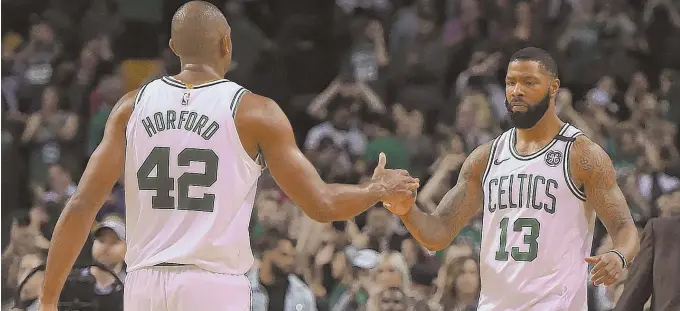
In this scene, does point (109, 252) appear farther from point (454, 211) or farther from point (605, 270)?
point (605, 270)

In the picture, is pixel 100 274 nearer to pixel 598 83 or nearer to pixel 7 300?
pixel 7 300

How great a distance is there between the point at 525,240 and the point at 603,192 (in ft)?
1.70

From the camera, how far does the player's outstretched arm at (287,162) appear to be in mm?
5680

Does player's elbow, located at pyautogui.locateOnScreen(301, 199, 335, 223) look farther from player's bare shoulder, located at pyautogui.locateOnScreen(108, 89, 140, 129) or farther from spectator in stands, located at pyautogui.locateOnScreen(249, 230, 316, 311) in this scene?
spectator in stands, located at pyautogui.locateOnScreen(249, 230, 316, 311)

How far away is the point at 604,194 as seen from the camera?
6.65 meters

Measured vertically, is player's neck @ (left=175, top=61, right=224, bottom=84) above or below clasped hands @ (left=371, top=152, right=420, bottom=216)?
above

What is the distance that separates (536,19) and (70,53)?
21.3ft

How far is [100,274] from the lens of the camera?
855 centimetres

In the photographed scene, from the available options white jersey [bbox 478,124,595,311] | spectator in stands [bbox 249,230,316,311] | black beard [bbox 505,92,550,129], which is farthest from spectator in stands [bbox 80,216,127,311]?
black beard [bbox 505,92,550,129]

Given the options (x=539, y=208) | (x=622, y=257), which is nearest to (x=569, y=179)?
(x=539, y=208)

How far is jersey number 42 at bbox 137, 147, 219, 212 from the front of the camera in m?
5.65

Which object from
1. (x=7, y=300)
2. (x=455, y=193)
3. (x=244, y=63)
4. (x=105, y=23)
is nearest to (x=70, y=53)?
(x=105, y=23)

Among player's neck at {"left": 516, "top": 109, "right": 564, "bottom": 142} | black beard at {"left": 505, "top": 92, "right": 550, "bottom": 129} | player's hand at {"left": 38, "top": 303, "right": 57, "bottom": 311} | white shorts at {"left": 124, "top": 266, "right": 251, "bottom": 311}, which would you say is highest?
black beard at {"left": 505, "top": 92, "right": 550, "bottom": 129}

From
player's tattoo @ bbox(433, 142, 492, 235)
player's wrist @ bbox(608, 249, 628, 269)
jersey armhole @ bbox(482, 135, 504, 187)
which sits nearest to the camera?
player's wrist @ bbox(608, 249, 628, 269)
